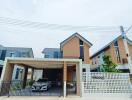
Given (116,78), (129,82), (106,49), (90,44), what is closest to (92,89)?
(116,78)

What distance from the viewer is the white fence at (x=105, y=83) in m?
11.9

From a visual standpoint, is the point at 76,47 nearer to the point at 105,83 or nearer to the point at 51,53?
the point at 51,53

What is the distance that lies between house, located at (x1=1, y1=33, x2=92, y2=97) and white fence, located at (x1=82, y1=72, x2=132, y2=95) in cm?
63

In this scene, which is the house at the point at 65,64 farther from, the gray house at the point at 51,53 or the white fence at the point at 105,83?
the white fence at the point at 105,83

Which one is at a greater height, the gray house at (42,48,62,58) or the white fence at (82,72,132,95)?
the gray house at (42,48,62,58)

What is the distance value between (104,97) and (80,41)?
35.3ft

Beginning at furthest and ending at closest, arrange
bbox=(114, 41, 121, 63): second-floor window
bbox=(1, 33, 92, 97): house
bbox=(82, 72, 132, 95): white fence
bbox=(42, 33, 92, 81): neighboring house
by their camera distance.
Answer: bbox=(114, 41, 121, 63): second-floor window, bbox=(42, 33, 92, 81): neighboring house, bbox=(1, 33, 92, 97): house, bbox=(82, 72, 132, 95): white fence

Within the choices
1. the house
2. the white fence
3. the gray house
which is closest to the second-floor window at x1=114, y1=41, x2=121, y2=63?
the house

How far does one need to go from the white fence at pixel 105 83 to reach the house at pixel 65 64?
633mm

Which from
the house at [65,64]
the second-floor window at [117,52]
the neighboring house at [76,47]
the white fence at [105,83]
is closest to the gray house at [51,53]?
the house at [65,64]

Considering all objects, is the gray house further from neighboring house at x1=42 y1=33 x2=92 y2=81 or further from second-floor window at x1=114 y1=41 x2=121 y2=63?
second-floor window at x1=114 y1=41 x2=121 y2=63

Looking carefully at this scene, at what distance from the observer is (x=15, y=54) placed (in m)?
23.8

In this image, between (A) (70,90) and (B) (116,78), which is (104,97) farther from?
(A) (70,90)

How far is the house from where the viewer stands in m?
12.4
